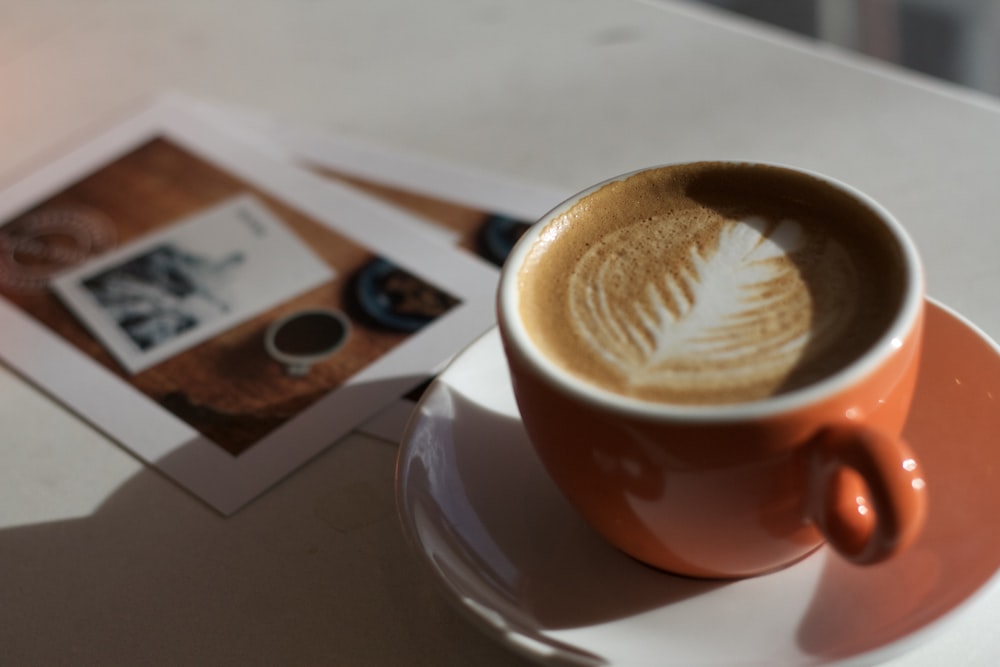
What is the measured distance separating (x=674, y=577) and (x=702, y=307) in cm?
14

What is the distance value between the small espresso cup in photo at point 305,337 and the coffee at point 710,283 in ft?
0.89

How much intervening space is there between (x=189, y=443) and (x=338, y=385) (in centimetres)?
11

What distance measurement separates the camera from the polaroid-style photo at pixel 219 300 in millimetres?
729

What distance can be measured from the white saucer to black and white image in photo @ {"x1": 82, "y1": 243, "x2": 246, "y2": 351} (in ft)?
0.97

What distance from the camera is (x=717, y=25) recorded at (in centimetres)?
107

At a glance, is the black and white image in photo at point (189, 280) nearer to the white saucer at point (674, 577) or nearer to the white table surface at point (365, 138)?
the white table surface at point (365, 138)

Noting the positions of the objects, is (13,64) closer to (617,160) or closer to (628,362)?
(617,160)

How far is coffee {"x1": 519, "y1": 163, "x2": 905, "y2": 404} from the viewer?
485mm

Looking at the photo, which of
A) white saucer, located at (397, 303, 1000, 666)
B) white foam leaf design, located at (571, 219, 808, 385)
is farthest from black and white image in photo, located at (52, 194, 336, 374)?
white foam leaf design, located at (571, 219, 808, 385)

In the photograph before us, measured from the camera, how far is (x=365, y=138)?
1.01m

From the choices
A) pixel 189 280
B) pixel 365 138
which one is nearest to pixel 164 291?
pixel 189 280

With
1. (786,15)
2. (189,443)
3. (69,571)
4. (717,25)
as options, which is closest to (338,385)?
(189,443)

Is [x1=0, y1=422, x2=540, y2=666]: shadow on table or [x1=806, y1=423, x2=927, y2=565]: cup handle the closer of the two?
[x1=806, y1=423, x2=927, y2=565]: cup handle

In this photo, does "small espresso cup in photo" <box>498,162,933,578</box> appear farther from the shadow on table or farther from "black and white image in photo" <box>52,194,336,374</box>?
"black and white image in photo" <box>52,194,336,374</box>
